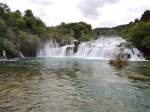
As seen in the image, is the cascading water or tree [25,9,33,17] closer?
the cascading water

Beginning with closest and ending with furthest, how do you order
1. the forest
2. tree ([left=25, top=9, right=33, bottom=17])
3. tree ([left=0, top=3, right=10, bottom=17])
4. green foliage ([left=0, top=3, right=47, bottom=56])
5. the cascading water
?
1. the cascading water
2. the forest
3. green foliage ([left=0, top=3, right=47, bottom=56])
4. tree ([left=0, top=3, right=10, bottom=17])
5. tree ([left=25, top=9, right=33, bottom=17])

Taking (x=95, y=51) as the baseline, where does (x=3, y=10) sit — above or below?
above

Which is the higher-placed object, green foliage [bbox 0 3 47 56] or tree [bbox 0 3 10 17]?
tree [bbox 0 3 10 17]

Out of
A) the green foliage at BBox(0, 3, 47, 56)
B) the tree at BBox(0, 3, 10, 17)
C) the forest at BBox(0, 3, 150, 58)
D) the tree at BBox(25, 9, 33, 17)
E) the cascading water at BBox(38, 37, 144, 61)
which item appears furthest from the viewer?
the tree at BBox(25, 9, 33, 17)

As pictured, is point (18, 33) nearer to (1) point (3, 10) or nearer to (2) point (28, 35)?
(2) point (28, 35)

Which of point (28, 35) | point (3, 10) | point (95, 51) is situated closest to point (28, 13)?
point (3, 10)

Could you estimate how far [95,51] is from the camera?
161ft

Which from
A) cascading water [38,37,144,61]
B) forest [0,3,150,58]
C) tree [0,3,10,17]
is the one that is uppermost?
tree [0,3,10,17]

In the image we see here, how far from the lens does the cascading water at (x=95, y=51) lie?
4619cm

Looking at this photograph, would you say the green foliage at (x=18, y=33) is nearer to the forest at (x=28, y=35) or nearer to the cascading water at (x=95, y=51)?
the forest at (x=28, y=35)

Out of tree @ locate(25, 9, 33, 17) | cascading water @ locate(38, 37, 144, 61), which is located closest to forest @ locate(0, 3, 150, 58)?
tree @ locate(25, 9, 33, 17)

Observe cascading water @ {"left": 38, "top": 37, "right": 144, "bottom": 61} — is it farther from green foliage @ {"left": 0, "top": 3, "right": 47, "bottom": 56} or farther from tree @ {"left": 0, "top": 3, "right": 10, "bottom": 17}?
tree @ {"left": 0, "top": 3, "right": 10, "bottom": 17}

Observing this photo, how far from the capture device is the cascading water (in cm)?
4619

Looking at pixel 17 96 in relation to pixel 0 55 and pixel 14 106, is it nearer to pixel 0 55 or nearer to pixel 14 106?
pixel 14 106
